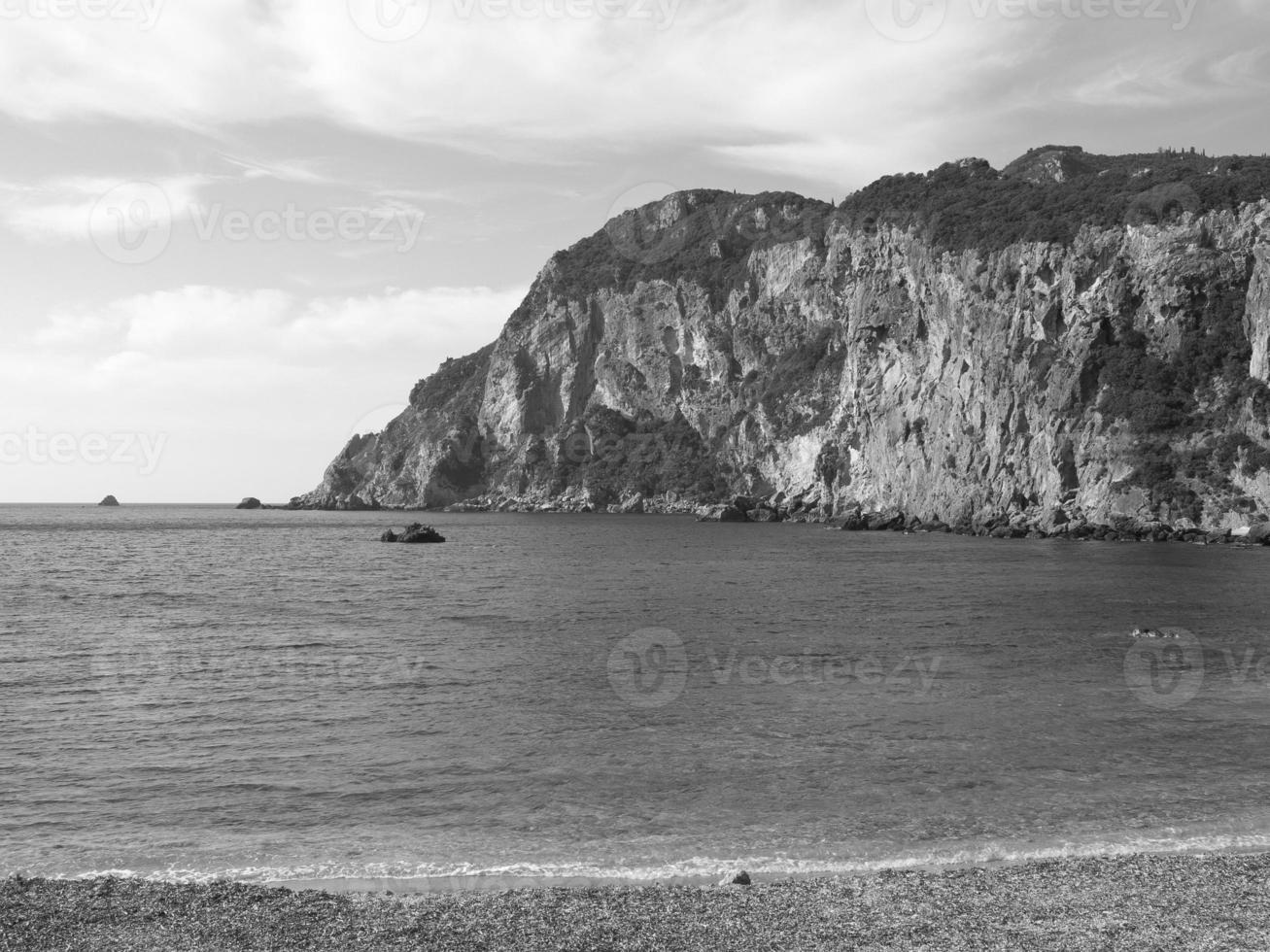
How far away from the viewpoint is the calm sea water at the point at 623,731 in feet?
49.7

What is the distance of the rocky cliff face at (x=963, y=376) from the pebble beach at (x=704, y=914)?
8462 cm

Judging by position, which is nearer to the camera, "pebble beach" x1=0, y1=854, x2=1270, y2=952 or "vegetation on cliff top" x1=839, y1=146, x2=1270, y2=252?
"pebble beach" x1=0, y1=854, x2=1270, y2=952

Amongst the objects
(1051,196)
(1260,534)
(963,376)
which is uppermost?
(1051,196)

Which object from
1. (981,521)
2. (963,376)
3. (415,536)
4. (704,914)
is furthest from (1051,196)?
(704,914)

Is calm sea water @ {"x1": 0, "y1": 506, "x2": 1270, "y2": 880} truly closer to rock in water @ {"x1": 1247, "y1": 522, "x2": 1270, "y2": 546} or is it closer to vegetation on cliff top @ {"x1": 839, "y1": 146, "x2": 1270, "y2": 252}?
rock in water @ {"x1": 1247, "y1": 522, "x2": 1270, "y2": 546}

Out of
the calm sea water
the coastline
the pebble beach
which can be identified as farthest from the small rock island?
the pebble beach

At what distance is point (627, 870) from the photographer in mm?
13977

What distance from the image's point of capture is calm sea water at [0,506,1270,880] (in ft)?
49.7

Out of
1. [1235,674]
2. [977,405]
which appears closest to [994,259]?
[977,405]

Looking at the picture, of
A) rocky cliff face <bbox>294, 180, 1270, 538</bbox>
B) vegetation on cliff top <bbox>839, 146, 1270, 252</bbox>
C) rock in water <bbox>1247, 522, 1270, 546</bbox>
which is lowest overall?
rock in water <bbox>1247, 522, 1270, 546</bbox>

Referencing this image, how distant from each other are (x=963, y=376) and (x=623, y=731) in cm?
10110

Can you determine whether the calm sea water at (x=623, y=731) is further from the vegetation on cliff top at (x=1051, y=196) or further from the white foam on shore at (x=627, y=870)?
the vegetation on cliff top at (x=1051, y=196)

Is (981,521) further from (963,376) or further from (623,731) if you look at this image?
(623,731)

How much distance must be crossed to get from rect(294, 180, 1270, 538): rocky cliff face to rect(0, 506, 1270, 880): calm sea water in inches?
1873
